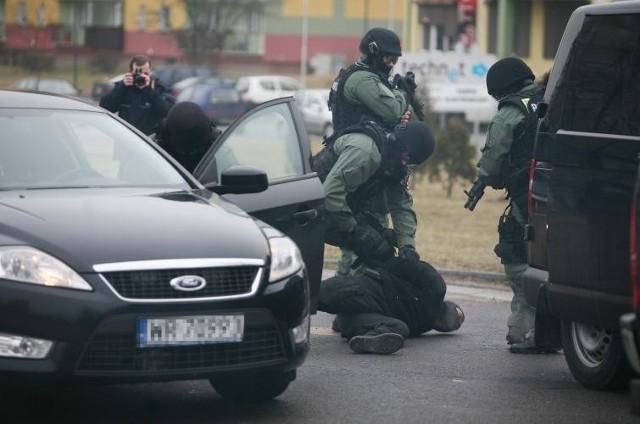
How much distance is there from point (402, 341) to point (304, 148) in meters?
1.27

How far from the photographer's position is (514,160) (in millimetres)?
9430

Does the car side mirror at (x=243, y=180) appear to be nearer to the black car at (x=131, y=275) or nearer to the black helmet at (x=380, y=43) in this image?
the black car at (x=131, y=275)

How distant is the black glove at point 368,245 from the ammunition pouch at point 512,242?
726 mm

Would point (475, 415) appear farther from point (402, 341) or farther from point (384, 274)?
point (384, 274)

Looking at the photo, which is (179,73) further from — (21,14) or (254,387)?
(254,387)

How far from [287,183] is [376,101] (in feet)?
5.36

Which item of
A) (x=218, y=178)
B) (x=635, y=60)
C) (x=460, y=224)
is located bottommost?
(x=460, y=224)

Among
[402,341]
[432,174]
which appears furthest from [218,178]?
[432,174]

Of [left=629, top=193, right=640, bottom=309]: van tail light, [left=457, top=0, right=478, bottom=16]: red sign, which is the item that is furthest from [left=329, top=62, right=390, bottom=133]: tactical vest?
[left=457, top=0, right=478, bottom=16]: red sign

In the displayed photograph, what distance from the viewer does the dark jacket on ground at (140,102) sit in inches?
484

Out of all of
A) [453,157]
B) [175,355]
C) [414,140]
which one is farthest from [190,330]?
[453,157]

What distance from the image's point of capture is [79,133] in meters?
7.58

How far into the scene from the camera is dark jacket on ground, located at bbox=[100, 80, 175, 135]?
12.3m

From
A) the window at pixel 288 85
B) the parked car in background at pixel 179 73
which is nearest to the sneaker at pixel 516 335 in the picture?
the parked car in background at pixel 179 73
